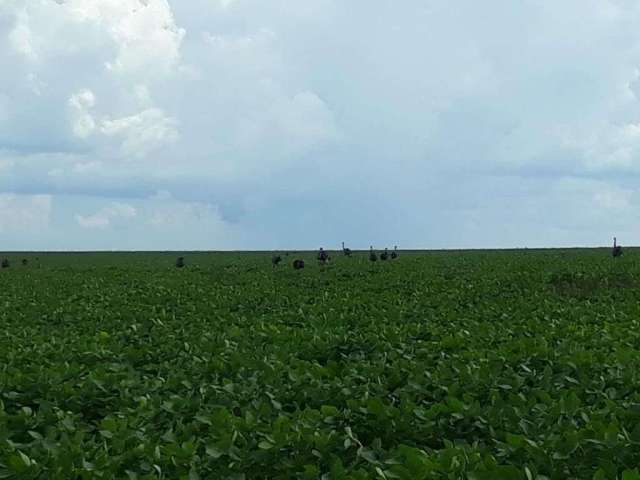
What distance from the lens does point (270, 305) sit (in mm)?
17812

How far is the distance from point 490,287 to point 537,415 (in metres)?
15.1

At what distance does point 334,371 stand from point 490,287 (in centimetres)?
1319

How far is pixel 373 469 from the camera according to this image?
14.6 ft

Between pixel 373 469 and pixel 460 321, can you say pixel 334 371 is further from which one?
pixel 460 321

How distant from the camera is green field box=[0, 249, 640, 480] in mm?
4551

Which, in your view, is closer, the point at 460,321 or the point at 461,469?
the point at 461,469

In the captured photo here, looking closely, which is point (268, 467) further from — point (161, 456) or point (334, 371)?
point (334, 371)

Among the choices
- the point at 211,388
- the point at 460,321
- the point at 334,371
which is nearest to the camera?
the point at 211,388

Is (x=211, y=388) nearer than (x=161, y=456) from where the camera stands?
No

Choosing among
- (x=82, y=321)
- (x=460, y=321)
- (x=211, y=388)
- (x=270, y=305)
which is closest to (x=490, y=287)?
(x=270, y=305)

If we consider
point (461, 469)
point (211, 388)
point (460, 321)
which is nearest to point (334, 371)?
point (211, 388)

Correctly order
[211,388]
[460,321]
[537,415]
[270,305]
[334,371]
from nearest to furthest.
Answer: [537,415]
[211,388]
[334,371]
[460,321]
[270,305]

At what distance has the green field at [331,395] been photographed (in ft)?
14.9

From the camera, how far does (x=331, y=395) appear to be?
665 centimetres
